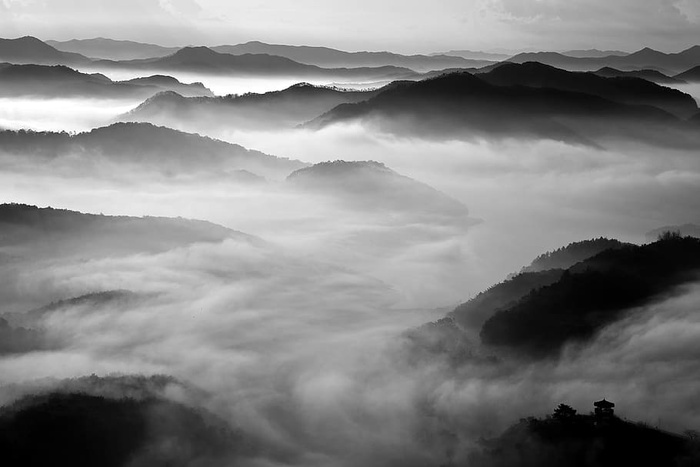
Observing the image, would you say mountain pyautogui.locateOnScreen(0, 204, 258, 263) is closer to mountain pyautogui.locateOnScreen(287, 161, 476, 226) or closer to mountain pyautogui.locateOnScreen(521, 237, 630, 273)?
mountain pyautogui.locateOnScreen(287, 161, 476, 226)

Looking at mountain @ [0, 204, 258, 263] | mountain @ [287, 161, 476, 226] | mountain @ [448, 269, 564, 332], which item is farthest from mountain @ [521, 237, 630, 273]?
mountain @ [0, 204, 258, 263]

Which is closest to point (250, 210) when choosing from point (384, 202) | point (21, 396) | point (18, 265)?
point (384, 202)

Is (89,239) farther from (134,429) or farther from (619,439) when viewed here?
(619,439)

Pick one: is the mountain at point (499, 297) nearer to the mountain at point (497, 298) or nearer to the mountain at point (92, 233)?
the mountain at point (497, 298)

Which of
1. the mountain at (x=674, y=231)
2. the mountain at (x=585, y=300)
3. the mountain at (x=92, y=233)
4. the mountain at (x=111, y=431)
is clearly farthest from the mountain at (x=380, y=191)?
the mountain at (x=111, y=431)

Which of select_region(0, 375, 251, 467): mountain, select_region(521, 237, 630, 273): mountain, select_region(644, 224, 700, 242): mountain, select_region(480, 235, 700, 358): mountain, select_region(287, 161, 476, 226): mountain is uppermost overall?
select_region(287, 161, 476, 226): mountain

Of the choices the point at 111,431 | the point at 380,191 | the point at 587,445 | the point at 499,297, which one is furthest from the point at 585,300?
the point at 380,191
